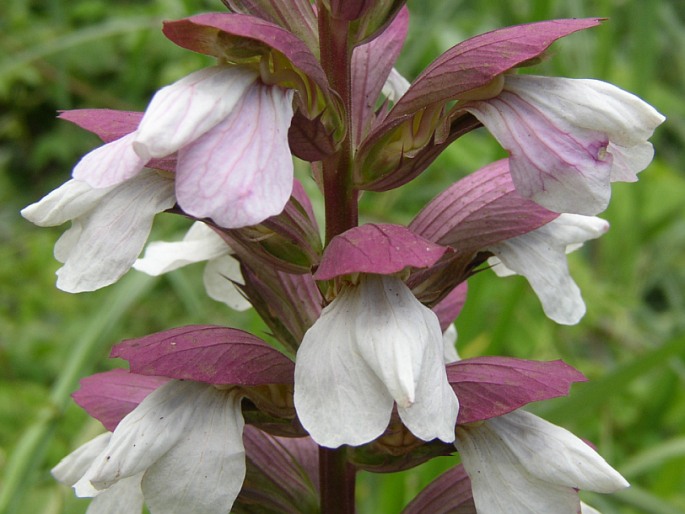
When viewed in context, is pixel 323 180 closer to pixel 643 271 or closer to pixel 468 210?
pixel 468 210

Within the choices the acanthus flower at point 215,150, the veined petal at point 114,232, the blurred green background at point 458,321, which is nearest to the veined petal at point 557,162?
the acanthus flower at point 215,150

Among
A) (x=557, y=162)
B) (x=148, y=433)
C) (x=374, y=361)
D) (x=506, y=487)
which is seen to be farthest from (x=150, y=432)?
(x=557, y=162)

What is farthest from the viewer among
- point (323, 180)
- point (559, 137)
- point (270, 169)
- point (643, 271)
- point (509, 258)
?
point (643, 271)

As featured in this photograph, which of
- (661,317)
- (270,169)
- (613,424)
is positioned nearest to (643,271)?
(661,317)

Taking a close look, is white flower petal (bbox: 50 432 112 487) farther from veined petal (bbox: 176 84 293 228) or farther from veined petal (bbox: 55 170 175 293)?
veined petal (bbox: 176 84 293 228)

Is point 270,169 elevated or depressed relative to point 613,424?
elevated

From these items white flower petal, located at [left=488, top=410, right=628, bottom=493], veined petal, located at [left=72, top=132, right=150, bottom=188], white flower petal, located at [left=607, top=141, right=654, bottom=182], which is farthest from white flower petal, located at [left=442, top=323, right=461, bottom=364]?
veined petal, located at [left=72, top=132, right=150, bottom=188]

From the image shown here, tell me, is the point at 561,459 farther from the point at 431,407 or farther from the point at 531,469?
the point at 431,407

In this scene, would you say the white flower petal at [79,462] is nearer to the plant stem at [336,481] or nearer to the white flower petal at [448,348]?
the plant stem at [336,481]
